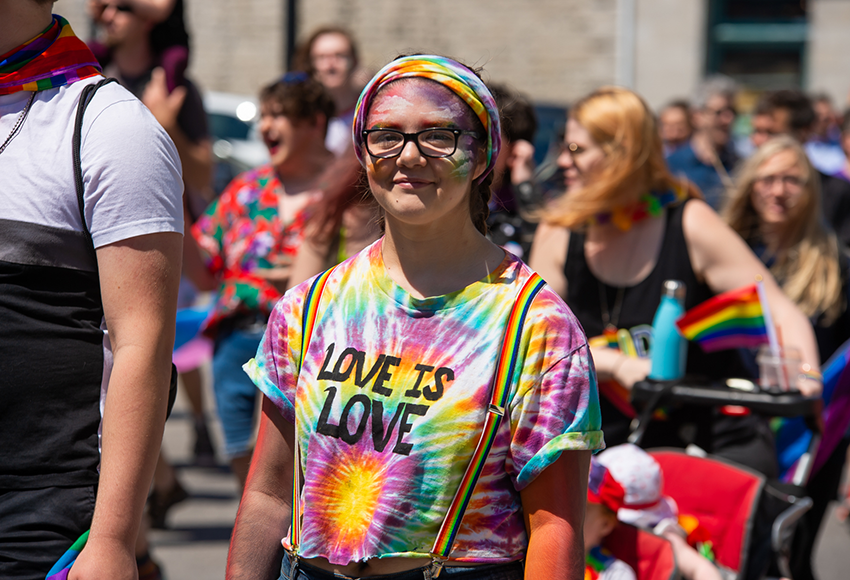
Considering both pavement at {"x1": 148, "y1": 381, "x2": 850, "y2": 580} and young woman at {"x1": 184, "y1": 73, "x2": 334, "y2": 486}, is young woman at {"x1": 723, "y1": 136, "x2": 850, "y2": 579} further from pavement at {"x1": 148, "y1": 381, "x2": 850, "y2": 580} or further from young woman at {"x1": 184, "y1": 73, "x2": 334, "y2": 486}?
young woman at {"x1": 184, "y1": 73, "x2": 334, "y2": 486}

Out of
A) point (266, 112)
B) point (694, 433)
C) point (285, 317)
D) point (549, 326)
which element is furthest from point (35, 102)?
point (266, 112)

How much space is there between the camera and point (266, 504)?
6.75ft

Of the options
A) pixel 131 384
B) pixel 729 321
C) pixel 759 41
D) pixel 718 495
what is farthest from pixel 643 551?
pixel 759 41

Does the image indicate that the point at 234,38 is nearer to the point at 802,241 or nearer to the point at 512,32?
the point at 512,32

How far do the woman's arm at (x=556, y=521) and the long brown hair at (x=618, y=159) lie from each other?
208 centimetres

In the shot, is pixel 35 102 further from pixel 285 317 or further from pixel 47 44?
pixel 285 317

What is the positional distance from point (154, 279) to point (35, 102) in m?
0.42

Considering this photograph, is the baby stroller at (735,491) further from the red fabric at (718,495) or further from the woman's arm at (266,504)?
the woman's arm at (266,504)

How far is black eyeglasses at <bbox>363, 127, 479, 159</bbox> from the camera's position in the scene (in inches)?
75.8

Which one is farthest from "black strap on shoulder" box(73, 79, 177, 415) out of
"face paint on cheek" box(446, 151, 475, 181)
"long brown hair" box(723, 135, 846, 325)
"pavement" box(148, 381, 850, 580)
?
"long brown hair" box(723, 135, 846, 325)

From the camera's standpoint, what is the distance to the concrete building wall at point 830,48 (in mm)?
17016

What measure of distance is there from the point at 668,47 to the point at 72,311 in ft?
56.5

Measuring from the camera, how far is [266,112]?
15.9ft

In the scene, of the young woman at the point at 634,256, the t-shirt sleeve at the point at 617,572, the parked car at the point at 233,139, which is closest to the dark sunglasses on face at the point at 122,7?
the young woman at the point at 634,256
